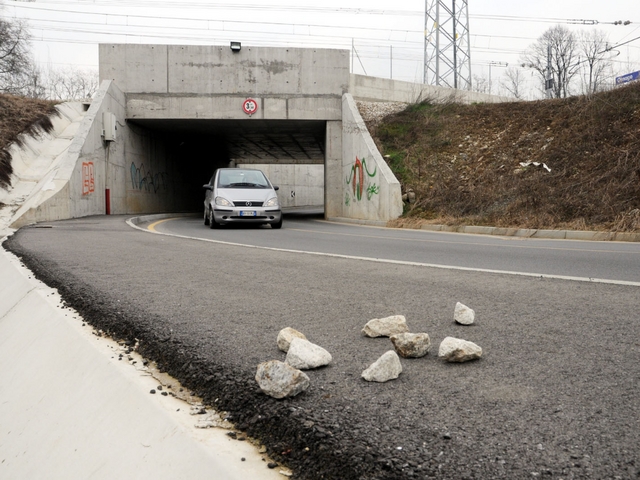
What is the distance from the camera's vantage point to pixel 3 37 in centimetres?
3425

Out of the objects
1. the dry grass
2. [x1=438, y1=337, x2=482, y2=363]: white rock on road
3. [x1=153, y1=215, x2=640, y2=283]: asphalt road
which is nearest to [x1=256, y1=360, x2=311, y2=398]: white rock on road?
[x1=438, y1=337, x2=482, y2=363]: white rock on road

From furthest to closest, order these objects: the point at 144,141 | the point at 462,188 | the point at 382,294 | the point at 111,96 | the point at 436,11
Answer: the point at 436,11 → the point at 144,141 → the point at 111,96 → the point at 462,188 → the point at 382,294

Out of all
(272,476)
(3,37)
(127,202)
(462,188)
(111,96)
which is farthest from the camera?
(3,37)

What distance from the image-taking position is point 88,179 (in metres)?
19.3

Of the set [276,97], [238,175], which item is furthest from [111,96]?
[238,175]

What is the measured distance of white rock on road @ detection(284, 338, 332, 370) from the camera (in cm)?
265

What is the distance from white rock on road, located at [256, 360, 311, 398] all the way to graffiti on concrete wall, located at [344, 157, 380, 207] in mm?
17832

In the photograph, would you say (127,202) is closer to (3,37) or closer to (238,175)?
(238,175)

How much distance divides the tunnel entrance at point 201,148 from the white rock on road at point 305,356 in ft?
75.6

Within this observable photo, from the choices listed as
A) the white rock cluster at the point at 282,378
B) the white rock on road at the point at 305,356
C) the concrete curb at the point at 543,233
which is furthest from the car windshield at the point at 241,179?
the white rock cluster at the point at 282,378

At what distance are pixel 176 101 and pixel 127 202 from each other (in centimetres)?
487

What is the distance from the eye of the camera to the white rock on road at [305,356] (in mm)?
2646

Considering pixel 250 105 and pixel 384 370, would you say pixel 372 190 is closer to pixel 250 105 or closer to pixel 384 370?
pixel 250 105

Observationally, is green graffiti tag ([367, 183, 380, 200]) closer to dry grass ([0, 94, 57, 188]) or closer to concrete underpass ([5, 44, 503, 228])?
concrete underpass ([5, 44, 503, 228])
